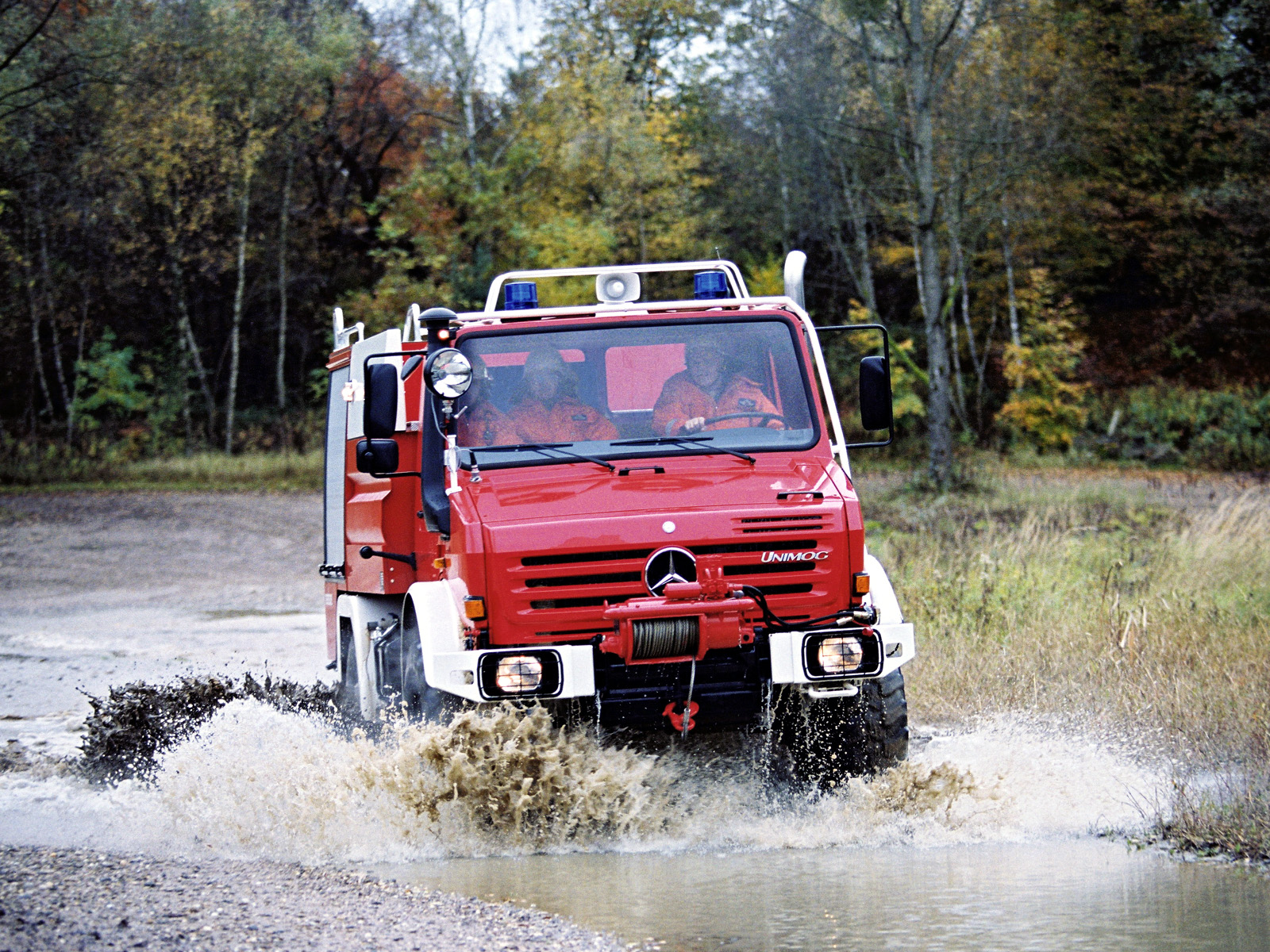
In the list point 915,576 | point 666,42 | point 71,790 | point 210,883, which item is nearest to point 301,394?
point 666,42

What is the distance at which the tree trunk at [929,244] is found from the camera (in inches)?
912

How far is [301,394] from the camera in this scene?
4756 centimetres

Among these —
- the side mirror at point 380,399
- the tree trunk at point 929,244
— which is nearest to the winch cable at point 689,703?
the side mirror at point 380,399

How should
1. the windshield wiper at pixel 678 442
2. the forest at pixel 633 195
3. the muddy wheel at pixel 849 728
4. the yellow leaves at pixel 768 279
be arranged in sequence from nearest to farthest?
the muddy wheel at pixel 849 728
the windshield wiper at pixel 678 442
the forest at pixel 633 195
the yellow leaves at pixel 768 279

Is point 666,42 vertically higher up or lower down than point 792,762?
higher up

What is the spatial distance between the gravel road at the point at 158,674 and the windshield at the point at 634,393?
2480 millimetres

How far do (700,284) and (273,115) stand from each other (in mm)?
34648

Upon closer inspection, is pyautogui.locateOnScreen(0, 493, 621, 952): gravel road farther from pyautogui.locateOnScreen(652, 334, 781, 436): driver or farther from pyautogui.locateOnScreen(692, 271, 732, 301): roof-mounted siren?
pyautogui.locateOnScreen(692, 271, 732, 301): roof-mounted siren

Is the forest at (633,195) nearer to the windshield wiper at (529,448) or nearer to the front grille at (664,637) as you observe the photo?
the windshield wiper at (529,448)

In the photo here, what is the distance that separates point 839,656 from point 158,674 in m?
8.38

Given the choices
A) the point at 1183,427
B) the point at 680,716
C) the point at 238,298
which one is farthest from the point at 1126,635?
the point at 238,298

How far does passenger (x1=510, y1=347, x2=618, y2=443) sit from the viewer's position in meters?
7.89

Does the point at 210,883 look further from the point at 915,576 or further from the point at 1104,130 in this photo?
the point at 1104,130

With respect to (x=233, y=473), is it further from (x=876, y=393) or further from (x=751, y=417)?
(x=876, y=393)
